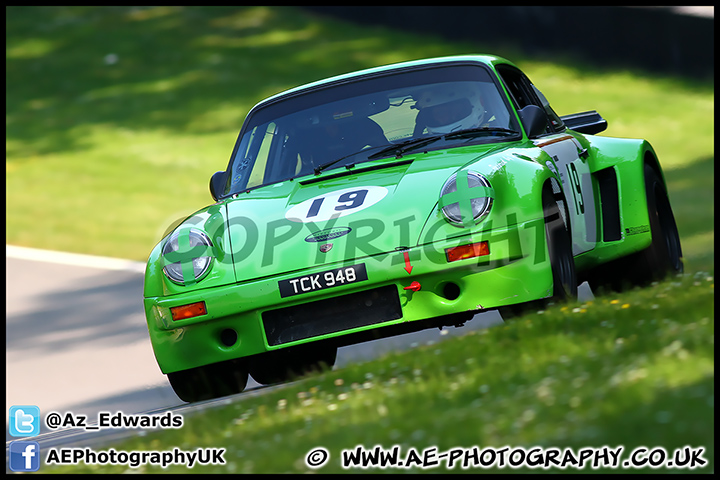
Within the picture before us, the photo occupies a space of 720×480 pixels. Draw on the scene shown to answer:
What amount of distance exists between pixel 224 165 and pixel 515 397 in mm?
14057

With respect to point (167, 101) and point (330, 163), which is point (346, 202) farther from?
point (167, 101)

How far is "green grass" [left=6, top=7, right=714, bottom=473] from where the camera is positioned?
3.43m

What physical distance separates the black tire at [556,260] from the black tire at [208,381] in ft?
4.92

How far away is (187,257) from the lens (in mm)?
5117

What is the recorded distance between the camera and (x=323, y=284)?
188 inches

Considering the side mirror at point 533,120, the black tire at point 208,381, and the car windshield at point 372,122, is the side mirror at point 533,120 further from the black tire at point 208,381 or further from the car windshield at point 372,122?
the black tire at point 208,381

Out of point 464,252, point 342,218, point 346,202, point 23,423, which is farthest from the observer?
point 23,423

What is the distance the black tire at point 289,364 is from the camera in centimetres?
609

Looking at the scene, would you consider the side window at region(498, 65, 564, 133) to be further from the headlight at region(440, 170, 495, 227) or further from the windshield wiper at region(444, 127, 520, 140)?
the headlight at region(440, 170, 495, 227)

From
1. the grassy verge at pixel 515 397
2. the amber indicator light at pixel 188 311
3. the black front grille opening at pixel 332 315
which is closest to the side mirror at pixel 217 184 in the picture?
the amber indicator light at pixel 188 311

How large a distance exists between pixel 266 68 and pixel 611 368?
1930 centimetres

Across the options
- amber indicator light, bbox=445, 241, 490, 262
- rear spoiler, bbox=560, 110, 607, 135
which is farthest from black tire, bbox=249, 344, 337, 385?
rear spoiler, bbox=560, 110, 607, 135

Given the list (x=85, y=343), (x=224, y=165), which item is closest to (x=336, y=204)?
(x=85, y=343)
